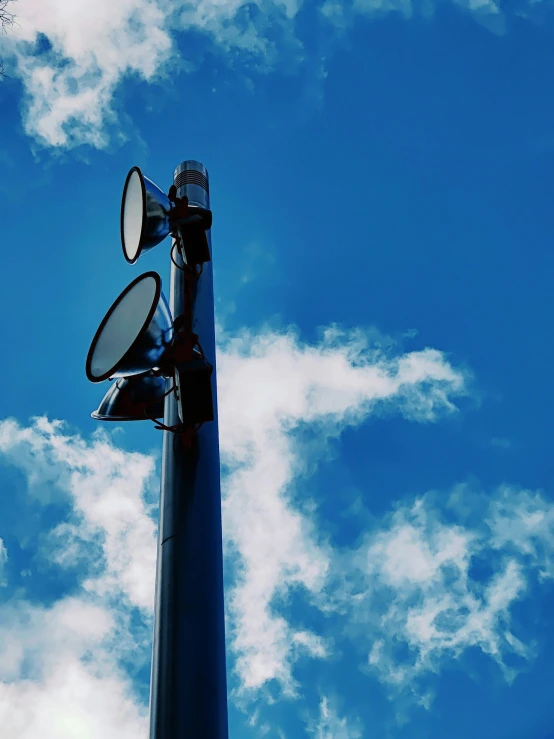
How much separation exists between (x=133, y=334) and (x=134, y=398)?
1.06 metres

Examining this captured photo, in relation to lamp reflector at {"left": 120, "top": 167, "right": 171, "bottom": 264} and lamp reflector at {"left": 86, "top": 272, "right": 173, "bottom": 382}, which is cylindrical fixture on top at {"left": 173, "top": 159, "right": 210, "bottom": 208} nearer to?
lamp reflector at {"left": 120, "top": 167, "right": 171, "bottom": 264}

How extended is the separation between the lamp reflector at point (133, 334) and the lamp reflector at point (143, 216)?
3.45 feet

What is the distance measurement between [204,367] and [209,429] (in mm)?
631

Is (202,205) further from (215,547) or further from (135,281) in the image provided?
(215,547)

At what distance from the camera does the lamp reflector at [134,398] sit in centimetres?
589

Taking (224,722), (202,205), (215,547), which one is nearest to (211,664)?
(224,722)

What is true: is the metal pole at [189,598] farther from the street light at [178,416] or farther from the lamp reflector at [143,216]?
the lamp reflector at [143,216]

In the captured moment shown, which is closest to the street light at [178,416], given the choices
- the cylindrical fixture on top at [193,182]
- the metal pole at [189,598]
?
the metal pole at [189,598]

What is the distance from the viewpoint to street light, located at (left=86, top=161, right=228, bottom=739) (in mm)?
4035

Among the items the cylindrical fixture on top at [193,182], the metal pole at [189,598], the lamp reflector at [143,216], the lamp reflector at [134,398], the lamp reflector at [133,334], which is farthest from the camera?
the cylindrical fixture on top at [193,182]

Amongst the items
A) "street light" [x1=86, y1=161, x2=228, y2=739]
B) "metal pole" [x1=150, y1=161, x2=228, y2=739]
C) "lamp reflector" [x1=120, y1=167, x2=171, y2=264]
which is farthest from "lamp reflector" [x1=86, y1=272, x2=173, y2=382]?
"lamp reflector" [x1=120, y1=167, x2=171, y2=264]

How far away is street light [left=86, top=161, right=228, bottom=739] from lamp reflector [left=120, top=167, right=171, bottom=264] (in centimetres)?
1

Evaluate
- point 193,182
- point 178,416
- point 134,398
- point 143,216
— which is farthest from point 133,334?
point 193,182

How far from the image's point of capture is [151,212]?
6219 mm
